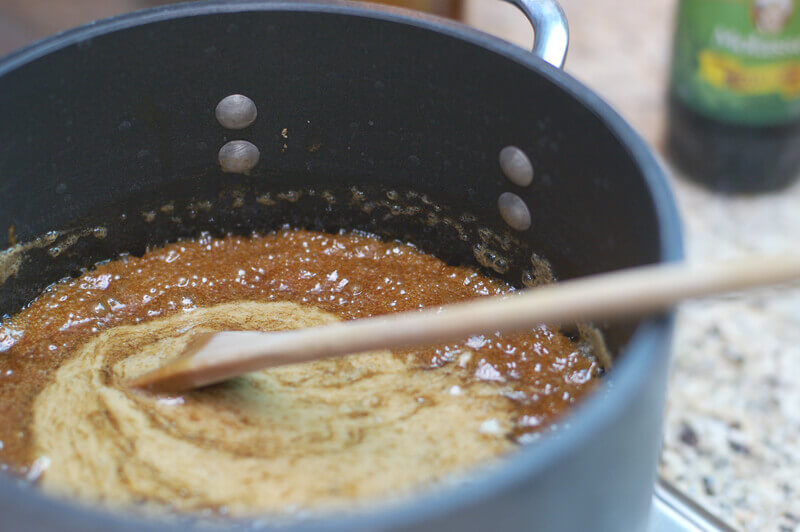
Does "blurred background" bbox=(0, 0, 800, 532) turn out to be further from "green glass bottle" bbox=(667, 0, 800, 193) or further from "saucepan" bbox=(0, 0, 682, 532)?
"saucepan" bbox=(0, 0, 682, 532)

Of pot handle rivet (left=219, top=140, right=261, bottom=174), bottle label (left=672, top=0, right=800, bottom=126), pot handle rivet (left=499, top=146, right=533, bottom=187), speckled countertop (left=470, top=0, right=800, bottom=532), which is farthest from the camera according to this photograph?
bottle label (left=672, top=0, right=800, bottom=126)

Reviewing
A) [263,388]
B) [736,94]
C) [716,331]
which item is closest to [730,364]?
[716,331]

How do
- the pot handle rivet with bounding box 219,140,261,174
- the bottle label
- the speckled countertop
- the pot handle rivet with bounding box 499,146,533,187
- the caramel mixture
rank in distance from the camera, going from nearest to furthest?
1. the caramel mixture
2. the pot handle rivet with bounding box 499,146,533,187
3. the pot handle rivet with bounding box 219,140,261,174
4. the speckled countertop
5. the bottle label

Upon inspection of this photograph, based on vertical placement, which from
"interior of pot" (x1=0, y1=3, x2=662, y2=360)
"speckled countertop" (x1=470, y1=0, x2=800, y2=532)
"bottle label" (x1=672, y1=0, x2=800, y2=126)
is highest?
"bottle label" (x1=672, y1=0, x2=800, y2=126)

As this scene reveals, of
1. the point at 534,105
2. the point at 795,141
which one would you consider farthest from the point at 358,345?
the point at 795,141

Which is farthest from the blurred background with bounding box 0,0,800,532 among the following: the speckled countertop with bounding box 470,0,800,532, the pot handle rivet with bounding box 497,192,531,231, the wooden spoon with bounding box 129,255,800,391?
the wooden spoon with bounding box 129,255,800,391

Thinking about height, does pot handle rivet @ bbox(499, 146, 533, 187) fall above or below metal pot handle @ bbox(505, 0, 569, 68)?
below

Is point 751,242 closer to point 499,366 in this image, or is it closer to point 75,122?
point 499,366

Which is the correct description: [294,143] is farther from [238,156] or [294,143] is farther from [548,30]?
[548,30]
